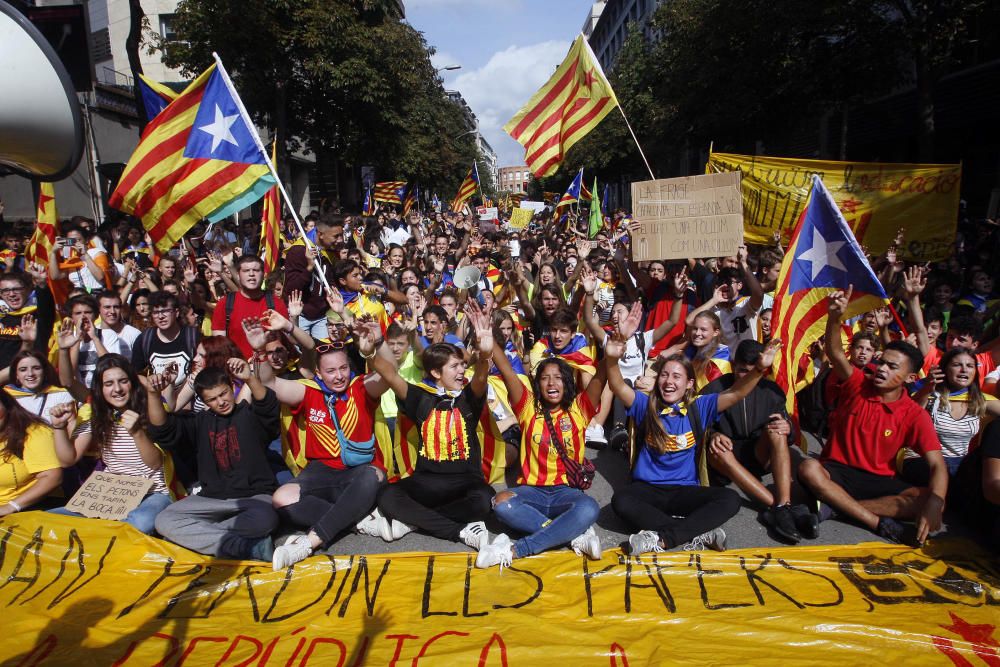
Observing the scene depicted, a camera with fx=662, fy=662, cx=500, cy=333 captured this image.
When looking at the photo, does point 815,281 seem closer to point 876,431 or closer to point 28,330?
point 876,431

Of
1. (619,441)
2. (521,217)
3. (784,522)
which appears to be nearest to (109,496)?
(619,441)

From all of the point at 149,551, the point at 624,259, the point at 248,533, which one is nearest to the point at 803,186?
the point at 624,259

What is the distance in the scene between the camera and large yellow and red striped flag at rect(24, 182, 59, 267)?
6375 millimetres

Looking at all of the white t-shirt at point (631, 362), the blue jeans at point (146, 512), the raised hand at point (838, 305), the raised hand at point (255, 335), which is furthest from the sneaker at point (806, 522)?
the blue jeans at point (146, 512)

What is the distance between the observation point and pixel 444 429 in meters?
4.23

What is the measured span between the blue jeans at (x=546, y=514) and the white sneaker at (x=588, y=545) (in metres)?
0.05

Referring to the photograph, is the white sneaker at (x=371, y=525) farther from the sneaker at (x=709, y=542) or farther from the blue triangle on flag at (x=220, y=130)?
the blue triangle on flag at (x=220, y=130)

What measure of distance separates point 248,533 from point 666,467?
8.61ft

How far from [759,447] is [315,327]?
13.4ft

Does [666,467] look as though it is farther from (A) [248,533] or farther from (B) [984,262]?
(B) [984,262]

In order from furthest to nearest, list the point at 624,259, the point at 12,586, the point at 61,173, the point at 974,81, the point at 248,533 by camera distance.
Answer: the point at 974,81, the point at 624,259, the point at 248,533, the point at 12,586, the point at 61,173

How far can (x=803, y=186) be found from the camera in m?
7.65

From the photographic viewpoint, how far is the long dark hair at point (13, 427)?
13.2ft

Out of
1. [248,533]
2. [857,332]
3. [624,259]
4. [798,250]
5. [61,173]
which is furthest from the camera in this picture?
[624,259]
